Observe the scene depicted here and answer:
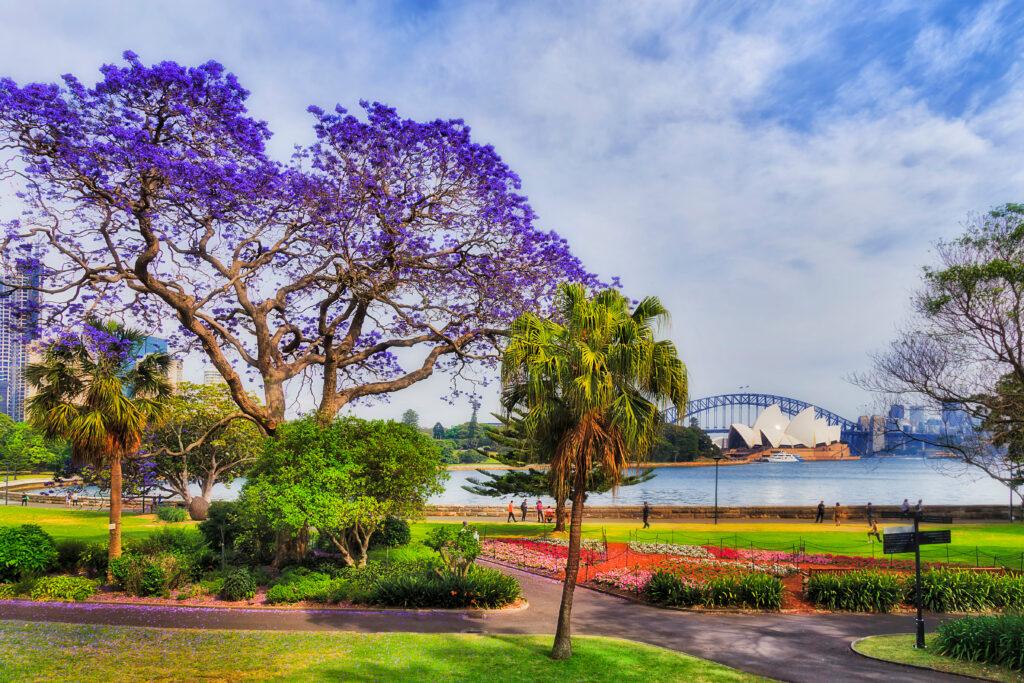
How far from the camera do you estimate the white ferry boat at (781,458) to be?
153 metres

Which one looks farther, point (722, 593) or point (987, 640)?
point (722, 593)

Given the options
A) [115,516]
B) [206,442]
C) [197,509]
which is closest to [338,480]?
[115,516]

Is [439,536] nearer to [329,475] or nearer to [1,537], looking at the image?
[329,475]

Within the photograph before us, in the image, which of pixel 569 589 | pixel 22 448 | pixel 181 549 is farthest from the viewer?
pixel 22 448

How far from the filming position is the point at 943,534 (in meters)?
15.5

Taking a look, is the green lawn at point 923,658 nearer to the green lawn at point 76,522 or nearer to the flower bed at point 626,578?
the flower bed at point 626,578

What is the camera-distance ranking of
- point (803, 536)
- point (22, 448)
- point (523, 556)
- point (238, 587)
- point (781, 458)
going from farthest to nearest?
point (781, 458) < point (22, 448) < point (803, 536) < point (523, 556) < point (238, 587)

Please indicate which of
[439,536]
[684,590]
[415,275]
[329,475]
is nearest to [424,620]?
[439,536]

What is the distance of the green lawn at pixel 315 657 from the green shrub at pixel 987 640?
5.03 m

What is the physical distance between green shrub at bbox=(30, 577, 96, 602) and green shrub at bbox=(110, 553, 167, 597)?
27.3 inches

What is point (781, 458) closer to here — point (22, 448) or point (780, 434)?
point (780, 434)

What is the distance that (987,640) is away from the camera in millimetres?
13539

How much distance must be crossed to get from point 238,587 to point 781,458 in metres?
153

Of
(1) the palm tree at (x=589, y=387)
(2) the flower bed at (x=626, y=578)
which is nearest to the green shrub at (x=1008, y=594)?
(2) the flower bed at (x=626, y=578)
